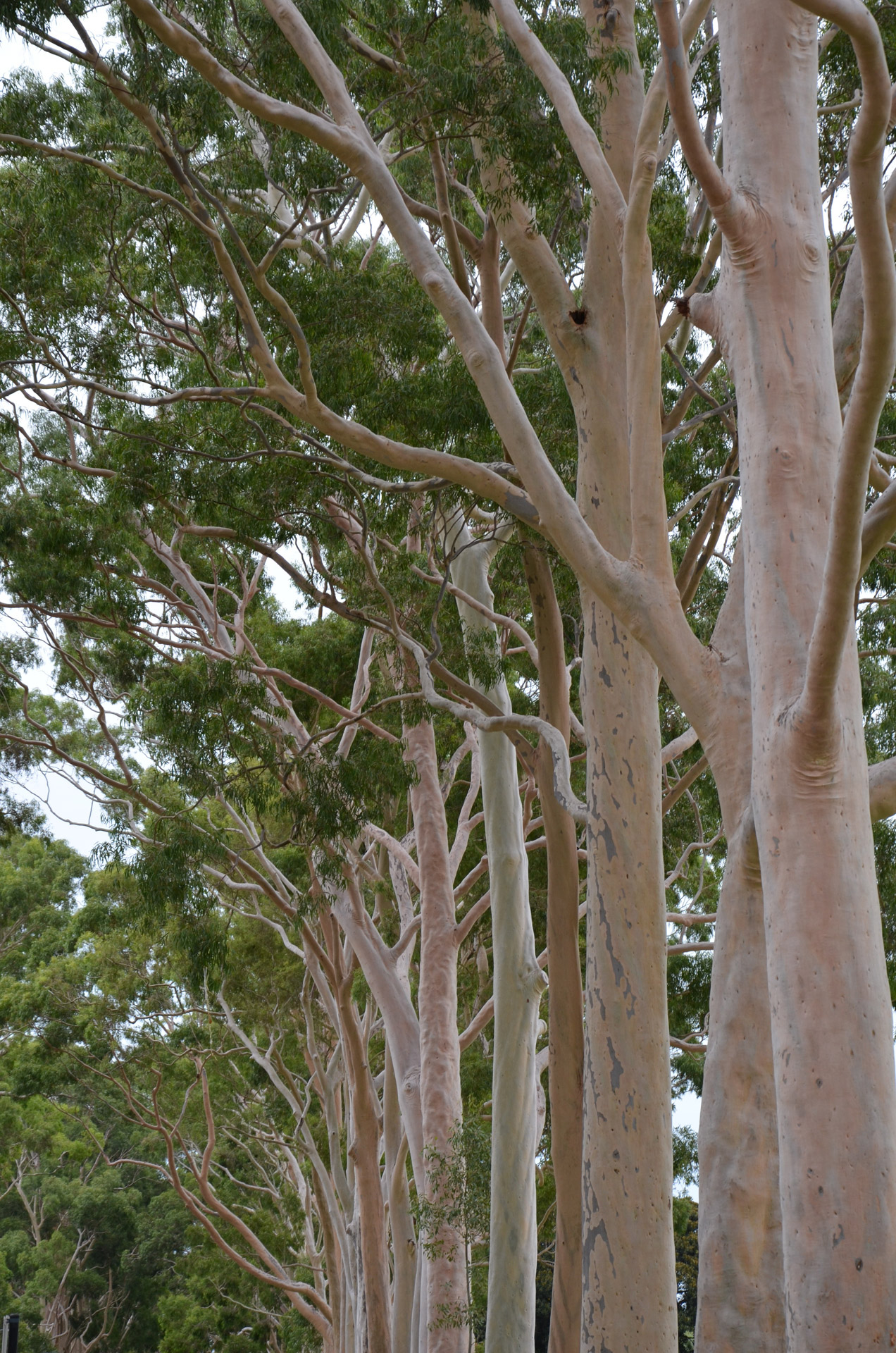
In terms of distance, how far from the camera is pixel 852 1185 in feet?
8.57

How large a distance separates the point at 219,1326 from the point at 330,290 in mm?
16814

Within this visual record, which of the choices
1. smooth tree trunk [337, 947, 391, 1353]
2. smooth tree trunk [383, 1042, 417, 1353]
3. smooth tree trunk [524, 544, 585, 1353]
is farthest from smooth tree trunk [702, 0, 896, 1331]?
smooth tree trunk [337, 947, 391, 1353]

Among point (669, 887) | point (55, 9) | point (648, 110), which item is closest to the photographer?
point (648, 110)

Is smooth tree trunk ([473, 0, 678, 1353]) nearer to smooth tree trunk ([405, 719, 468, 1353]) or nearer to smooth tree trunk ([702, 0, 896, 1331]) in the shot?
smooth tree trunk ([702, 0, 896, 1331])

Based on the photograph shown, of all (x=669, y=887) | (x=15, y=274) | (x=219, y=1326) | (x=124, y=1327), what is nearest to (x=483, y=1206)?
(x=669, y=887)

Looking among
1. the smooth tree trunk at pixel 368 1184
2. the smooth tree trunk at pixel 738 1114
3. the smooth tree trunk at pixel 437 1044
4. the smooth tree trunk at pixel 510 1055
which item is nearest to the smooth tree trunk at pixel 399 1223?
the smooth tree trunk at pixel 368 1184

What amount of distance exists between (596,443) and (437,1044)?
4844 millimetres

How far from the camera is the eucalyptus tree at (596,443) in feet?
9.27

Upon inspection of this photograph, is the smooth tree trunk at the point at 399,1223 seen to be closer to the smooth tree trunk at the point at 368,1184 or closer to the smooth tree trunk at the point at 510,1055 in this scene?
the smooth tree trunk at the point at 368,1184

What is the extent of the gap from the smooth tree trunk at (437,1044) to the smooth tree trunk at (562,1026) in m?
2.09

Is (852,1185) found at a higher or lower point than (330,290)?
lower

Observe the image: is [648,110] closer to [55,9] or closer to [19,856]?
[55,9]

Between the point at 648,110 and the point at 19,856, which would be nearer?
the point at 648,110

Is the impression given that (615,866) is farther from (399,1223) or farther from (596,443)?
(399,1223)
